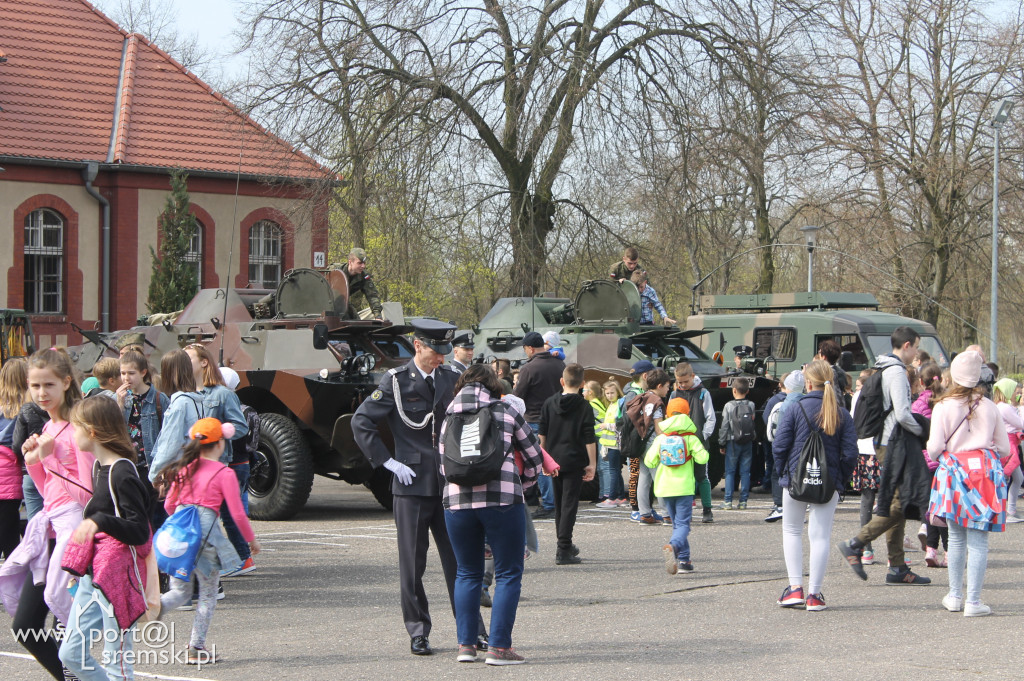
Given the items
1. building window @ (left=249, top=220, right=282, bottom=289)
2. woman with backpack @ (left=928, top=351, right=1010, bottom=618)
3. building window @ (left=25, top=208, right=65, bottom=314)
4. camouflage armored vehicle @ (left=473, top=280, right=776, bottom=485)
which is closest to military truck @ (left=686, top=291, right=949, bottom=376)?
camouflage armored vehicle @ (left=473, top=280, right=776, bottom=485)

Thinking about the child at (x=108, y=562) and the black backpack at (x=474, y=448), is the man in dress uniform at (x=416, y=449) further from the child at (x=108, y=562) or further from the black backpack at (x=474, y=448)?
the child at (x=108, y=562)

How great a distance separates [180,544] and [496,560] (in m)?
1.58

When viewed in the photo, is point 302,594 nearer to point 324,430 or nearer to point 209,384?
point 209,384

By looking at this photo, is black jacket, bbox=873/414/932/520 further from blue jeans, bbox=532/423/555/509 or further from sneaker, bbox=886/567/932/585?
blue jeans, bbox=532/423/555/509

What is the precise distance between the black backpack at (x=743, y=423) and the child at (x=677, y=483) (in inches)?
175

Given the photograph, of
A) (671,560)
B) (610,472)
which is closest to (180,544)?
(671,560)

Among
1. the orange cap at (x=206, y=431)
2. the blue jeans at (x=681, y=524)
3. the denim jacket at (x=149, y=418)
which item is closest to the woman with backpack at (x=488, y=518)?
the orange cap at (x=206, y=431)

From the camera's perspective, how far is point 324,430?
1328 centimetres

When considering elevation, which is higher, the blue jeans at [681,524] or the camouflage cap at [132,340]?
the camouflage cap at [132,340]

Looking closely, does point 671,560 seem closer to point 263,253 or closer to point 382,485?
point 382,485

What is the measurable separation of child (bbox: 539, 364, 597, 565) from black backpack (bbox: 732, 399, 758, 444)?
4252mm

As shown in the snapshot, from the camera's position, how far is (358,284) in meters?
15.5

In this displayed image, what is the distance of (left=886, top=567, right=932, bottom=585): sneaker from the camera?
9031mm

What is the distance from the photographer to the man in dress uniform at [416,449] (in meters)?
6.87
